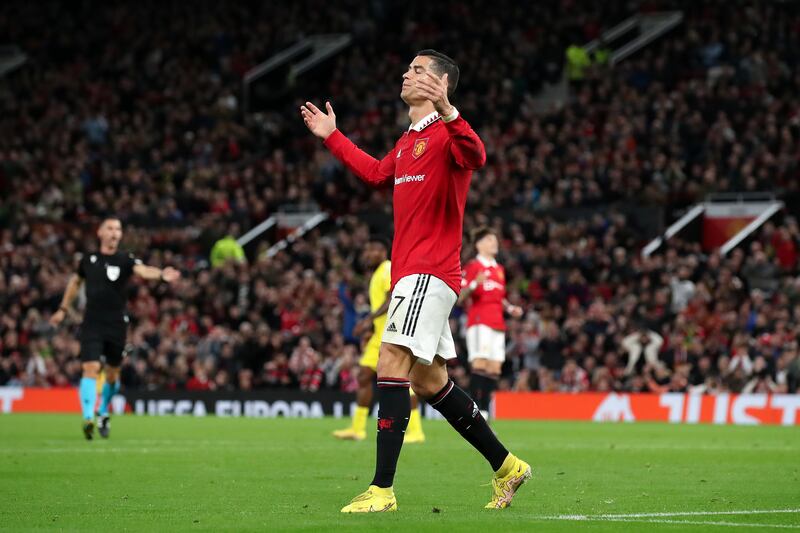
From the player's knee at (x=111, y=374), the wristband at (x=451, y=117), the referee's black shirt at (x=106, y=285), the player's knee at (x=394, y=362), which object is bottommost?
the player's knee at (x=111, y=374)

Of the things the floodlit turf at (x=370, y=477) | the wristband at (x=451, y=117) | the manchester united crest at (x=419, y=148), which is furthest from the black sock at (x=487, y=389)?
the wristband at (x=451, y=117)

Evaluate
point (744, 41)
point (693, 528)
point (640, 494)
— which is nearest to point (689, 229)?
point (744, 41)

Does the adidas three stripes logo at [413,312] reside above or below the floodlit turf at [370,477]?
above

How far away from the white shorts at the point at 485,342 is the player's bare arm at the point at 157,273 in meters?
5.08

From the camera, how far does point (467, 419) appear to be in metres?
8.76

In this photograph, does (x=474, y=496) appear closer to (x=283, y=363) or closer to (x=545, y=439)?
(x=545, y=439)

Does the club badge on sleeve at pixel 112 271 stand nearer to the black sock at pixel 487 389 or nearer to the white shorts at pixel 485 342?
the white shorts at pixel 485 342

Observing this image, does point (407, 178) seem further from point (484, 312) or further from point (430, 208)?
point (484, 312)

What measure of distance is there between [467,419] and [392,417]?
57 centimetres

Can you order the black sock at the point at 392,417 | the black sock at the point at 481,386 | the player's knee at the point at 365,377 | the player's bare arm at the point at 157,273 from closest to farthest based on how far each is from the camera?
the black sock at the point at 392,417 → the player's bare arm at the point at 157,273 → the player's knee at the point at 365,377 → the black sock at the point at 481,386

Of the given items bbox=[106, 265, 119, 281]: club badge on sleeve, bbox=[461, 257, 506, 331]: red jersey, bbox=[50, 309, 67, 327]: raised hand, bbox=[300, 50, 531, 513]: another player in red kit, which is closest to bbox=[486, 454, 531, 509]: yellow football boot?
bbox=[300, 50, 531, 513]: another player in red kit

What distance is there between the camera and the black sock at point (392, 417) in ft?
27.5

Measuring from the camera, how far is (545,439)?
17.7 m

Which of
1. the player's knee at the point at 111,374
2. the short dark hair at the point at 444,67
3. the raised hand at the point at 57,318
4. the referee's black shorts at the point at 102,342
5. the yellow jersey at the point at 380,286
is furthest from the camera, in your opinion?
the player's knee at the point at 111,374
